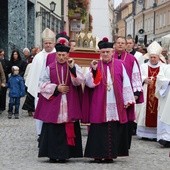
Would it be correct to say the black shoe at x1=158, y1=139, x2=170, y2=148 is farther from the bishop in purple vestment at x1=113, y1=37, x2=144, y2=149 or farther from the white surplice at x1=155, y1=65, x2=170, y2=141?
the bishop in purple vestment at x1=113, y1=37, x2=144, y2=149

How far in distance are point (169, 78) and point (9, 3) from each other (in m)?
13.3

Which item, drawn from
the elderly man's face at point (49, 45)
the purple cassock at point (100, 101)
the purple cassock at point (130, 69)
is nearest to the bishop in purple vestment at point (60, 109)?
the purple cassock at point (100, 101)

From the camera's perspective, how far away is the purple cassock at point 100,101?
31.2 feet

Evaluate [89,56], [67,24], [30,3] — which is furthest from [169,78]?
[67,24]

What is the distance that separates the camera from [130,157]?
10320 millimetres

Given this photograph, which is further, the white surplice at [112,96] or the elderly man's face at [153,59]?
the elderly man's face at [153,59]

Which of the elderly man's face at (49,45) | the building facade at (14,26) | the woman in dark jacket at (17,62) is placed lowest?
the woman in dark jacket at (17,62)

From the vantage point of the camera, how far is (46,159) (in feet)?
32.5

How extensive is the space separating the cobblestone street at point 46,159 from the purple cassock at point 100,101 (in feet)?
2.13

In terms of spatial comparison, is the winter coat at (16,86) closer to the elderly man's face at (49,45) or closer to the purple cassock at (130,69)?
the elderly man's face at (49,45)

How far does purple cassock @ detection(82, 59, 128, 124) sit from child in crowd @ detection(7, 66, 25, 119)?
6.63m

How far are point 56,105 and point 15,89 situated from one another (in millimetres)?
6694

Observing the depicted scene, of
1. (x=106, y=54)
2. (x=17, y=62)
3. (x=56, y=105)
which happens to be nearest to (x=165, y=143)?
(x=106, y=54)

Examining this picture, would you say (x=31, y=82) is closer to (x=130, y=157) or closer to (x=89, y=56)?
(x=89, y=56)
